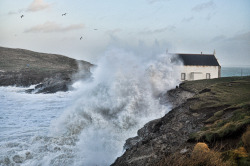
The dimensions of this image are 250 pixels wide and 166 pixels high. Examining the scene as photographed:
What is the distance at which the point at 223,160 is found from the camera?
5195 millimetres

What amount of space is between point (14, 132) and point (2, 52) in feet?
269

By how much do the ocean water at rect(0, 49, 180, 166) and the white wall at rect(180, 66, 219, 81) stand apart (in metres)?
18.2

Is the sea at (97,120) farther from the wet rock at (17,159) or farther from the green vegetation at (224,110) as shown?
the green vegetation at (224,110)

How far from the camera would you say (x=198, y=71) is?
132ft

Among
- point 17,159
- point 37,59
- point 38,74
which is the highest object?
point 37,59

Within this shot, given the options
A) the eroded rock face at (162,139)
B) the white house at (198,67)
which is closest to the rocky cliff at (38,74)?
the white house at (198,67)

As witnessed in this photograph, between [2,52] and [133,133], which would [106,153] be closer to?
[133,133]

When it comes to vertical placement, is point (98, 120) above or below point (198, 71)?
below

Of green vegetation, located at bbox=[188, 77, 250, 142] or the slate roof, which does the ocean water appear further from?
the slate roof

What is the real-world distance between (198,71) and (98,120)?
2987 centimetres

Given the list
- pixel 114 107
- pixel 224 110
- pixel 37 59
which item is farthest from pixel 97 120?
pixel 37 59

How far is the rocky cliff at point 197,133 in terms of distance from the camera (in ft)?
18.5

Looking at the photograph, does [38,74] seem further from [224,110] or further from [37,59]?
[224,110]

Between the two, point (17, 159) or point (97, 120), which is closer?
point (17, 159)
